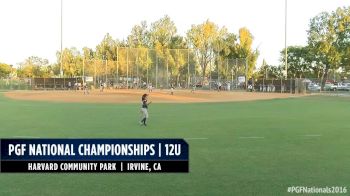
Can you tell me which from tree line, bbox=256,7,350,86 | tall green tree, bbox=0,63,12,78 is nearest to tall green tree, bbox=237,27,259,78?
tree line, bbox=256,7,350,86

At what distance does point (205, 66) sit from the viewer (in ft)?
233

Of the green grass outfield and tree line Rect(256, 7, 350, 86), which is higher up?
tree line Rect(256, 7, 350, 86)

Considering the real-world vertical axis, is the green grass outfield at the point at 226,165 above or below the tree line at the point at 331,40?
below

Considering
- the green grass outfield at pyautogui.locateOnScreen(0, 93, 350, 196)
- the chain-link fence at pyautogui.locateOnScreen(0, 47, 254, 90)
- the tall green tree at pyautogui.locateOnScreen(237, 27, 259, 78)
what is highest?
the tall green tree at pyautogui.locateOnScreen(237, 27, 259, 78)

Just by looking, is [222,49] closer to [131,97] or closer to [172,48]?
[172,48]

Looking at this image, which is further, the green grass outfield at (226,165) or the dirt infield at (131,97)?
the dirt infield at (131,97)

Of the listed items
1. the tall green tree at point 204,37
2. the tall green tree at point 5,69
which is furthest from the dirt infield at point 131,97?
the tall green tree at point 5,69


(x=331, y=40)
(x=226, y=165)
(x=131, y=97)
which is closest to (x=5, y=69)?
(x=331, y=40)

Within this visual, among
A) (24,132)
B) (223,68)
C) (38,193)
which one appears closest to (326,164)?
(38,193)

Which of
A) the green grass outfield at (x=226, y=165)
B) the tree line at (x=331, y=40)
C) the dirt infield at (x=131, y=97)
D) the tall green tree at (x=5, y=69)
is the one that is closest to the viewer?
the green grass outfield at (x=226, y=165)

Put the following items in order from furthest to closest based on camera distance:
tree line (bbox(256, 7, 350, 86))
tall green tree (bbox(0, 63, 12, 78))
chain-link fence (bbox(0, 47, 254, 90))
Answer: tall green tree (bbox(0, 63, 12, 78)) < tree line (bbox(256, 7, 350, 86)) < chain-link fence (bbox(0, 47, 254, 90))

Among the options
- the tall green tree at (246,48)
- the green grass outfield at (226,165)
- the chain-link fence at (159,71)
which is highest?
the tall green tree at (246,48)

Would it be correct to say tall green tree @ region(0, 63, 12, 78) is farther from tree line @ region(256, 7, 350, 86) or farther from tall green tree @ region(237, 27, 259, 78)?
tree line @ region(256, 7, 350, 86)

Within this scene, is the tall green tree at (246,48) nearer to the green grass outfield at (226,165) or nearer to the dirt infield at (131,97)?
the dirt infield at (131,97)
